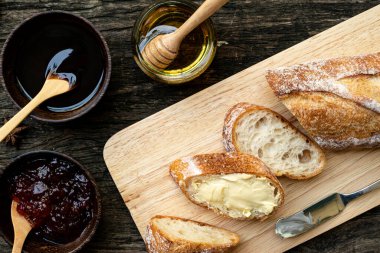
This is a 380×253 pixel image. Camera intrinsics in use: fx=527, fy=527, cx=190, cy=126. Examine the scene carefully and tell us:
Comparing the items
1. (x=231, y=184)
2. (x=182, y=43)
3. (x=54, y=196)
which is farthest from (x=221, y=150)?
(x=54, y=196)

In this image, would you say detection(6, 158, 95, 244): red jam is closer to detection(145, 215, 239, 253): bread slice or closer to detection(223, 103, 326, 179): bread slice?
detection(145, 215, 239, 253): bread slice

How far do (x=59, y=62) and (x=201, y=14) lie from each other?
0.75 m

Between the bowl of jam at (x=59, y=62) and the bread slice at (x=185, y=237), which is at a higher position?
the bowl of jam at (x=59, y=62)

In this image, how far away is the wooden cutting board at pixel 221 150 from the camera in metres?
2.63

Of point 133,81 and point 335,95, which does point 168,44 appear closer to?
point 133,81

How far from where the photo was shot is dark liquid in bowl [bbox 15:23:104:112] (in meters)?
2.55

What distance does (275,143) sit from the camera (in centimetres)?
262

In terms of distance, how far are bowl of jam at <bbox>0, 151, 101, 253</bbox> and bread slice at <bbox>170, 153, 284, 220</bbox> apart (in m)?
0.45

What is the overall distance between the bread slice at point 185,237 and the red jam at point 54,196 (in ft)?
1.07

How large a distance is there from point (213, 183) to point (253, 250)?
0.44 m

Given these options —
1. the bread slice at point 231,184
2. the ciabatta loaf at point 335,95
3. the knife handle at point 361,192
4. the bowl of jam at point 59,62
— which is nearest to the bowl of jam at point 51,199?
the bowl of jam at point 59,62

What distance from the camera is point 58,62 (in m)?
2.55

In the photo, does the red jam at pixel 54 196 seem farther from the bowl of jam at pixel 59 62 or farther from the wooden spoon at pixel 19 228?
the bowl of jam at pixel 59 62

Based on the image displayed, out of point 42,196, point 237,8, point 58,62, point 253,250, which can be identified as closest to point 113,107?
point 58,62
